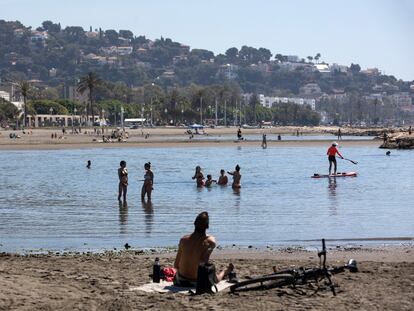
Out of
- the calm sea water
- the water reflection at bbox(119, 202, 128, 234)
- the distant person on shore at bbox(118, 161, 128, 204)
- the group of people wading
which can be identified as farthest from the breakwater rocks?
the water reflection at bbox(119, 202, 128, 234)

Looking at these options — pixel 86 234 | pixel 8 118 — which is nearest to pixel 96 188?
pixel 86 234

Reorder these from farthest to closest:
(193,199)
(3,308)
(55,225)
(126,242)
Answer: (193,199) < (55,225) < (126,242) < (3,308)

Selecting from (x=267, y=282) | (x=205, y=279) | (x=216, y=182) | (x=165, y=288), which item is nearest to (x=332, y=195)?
(x=216, y=182)

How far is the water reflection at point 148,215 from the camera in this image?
59.1 feet

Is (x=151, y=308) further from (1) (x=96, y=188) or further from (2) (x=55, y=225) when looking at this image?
(1) (x=96, y=188)

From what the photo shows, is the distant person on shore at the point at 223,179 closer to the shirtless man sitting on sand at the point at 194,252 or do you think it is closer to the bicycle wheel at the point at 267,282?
the shirtless man sitting on sand at the point at 194,252

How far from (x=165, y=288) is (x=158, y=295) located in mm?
381

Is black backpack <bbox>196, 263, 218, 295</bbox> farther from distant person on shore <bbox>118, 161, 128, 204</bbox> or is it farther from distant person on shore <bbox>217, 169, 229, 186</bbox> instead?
distant person on shore <bbox>217, 169, 229, 186</bbox>

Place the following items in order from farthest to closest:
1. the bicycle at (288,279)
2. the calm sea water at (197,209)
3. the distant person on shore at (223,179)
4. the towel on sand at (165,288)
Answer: the distant person on shore at (223,179) < the calm sea water at (197,209) < the towel on sand at (165,288) < the bicycle at (288,279)

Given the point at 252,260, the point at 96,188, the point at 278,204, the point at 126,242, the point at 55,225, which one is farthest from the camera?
the point at 96,188

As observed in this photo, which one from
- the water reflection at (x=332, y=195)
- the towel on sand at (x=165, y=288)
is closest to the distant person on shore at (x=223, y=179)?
the water reflection at (x=332, y=195)

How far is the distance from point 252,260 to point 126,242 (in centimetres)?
373

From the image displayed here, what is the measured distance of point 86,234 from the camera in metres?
17.2

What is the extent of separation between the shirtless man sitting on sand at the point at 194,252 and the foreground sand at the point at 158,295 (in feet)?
1.31
